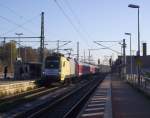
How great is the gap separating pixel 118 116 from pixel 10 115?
486cm

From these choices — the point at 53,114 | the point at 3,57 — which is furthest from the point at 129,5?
the point at 3,57

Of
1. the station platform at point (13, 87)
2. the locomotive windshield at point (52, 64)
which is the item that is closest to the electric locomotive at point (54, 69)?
the locomotive windshield at point (52, 64)

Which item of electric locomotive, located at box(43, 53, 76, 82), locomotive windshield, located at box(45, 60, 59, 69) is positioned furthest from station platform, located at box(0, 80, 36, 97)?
locomotive windshield, located at box(45, 60, 59, 69)

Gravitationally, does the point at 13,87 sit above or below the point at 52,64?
below

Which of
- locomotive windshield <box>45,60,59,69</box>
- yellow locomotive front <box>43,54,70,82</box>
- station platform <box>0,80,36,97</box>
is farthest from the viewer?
locomotive windshield <box>45,60,59,69</box>

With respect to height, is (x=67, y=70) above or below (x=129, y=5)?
below

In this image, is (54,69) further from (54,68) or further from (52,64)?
(52,64)

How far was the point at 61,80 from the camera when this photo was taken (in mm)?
50500

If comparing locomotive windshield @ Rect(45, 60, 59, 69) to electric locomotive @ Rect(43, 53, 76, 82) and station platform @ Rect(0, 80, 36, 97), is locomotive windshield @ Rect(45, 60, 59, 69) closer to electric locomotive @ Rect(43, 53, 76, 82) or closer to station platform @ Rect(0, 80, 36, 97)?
electric locomotive @ Rect(43, 53, 76, 82)

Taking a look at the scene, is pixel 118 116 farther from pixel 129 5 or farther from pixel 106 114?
pixel 129 5

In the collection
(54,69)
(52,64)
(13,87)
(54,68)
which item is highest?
(52,64)

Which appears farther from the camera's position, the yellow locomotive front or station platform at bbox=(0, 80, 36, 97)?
the yellow locomotive front

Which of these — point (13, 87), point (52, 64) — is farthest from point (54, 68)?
point (13, 87)

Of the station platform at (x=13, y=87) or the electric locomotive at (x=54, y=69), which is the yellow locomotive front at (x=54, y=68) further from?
the station platform at (x=13, y=87)
